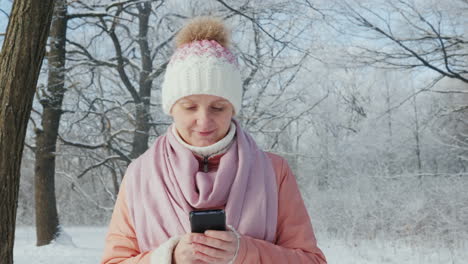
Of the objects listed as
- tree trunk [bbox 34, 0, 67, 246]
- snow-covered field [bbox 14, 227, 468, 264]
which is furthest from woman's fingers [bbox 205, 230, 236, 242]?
tree trunk [bbox 34, 0, 67, 246]

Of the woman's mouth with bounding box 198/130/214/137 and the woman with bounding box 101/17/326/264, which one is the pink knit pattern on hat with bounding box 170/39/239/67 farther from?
the woman's mouth with bounding box 198/130/214/137

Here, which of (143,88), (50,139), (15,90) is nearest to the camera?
(15,90)

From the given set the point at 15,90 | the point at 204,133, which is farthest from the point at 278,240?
the point at 15,90

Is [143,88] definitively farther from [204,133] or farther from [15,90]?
[204,133]

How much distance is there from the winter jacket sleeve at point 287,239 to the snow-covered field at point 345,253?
6.42m

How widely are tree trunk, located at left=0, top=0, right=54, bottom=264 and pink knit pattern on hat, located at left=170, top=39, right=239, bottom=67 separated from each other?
2.53 m

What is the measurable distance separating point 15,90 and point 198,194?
8.89 ft

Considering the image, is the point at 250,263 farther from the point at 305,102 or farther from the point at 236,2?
the point at 305,102

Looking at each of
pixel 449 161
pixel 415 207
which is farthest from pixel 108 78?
pixel 449 161

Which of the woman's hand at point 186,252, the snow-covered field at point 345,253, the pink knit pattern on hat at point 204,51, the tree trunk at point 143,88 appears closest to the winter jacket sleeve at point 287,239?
the woman's hand at point 186,252

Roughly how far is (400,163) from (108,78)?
10573mm

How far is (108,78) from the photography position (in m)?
12.8

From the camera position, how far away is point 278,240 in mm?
1264

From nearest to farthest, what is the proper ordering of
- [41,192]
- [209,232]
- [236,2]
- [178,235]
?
[209,232]
[178,235]
[41,192]
[236,2]
